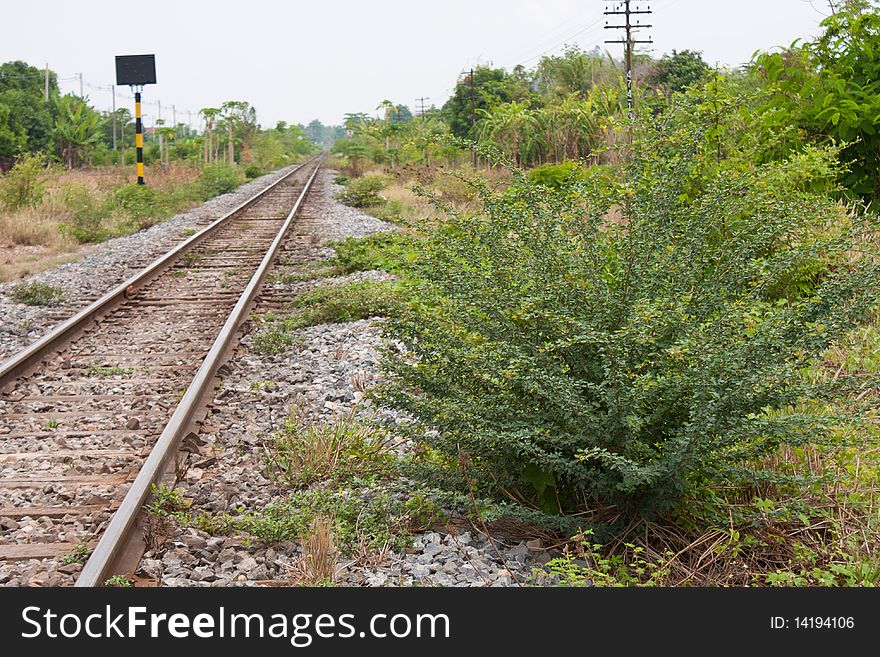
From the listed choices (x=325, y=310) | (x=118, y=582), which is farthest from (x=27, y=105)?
(x=118, y=582)

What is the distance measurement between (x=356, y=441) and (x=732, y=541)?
2.15 m

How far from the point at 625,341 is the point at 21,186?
15.5 metres

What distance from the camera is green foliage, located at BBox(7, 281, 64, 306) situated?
9.41 metres

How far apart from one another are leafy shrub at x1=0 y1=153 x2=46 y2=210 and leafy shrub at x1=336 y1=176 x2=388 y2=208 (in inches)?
313

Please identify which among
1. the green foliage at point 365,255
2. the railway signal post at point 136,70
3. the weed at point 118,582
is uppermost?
the railway signal post at point 136,70

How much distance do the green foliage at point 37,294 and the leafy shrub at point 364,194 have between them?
485 inches

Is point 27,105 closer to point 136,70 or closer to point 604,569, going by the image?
point 136,70

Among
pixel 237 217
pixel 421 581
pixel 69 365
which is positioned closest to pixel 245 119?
pixel 237 217

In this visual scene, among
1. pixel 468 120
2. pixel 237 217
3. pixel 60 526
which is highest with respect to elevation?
pixel 468 120

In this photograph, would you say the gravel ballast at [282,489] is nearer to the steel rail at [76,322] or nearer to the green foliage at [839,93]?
the steel rail at [76,322]

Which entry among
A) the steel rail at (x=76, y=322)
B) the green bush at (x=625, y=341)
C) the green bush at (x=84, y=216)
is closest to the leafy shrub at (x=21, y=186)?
the green bush at (x=84, y=216)

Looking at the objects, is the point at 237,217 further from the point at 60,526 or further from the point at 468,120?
the point at 468,120

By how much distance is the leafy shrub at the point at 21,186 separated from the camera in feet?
52.2

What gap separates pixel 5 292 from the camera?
999cm
